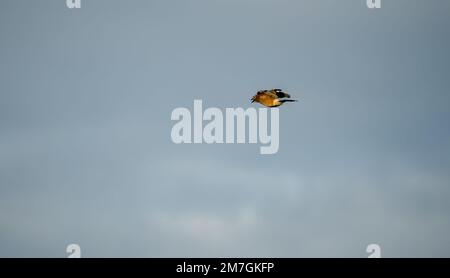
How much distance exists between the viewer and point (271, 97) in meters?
38.7

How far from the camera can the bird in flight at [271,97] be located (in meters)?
38.5

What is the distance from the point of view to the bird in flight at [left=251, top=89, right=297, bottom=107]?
38.5 metres
